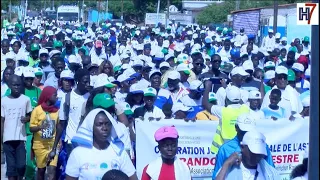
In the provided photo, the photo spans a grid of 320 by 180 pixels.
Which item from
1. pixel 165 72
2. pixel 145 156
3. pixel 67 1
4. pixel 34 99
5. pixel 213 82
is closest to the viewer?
pixel 145 156

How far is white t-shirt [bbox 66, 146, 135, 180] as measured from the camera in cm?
627

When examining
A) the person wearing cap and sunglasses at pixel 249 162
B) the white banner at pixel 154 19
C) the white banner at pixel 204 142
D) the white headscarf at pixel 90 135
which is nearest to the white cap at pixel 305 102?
the white banner at pixel 204 142

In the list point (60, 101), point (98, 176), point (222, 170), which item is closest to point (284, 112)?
point (60, 101)

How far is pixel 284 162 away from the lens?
9734mm

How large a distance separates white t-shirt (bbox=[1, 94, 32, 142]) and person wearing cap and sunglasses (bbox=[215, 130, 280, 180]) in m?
4.28

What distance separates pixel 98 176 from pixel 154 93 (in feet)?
12.9

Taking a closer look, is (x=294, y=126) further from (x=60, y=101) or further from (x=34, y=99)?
(x=34, y=99)

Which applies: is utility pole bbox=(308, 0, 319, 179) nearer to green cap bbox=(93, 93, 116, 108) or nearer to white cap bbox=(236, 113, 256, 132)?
white cap bbox=(236, 113, 256, 132)

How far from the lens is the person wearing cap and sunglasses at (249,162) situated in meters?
6.36

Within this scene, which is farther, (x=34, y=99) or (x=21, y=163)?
(x=34, y=99)

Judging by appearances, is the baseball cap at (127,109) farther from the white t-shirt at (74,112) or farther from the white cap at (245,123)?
the white cap at (245,123)

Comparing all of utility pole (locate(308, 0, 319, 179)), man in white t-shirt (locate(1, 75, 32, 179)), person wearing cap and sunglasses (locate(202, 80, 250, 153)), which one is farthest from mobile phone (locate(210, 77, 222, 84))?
utility pole (locate(308, 0, 319, 179))

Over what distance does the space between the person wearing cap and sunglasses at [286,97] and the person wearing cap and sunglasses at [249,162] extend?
392cm

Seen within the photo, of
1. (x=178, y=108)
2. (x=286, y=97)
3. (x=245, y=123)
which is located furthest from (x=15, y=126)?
(x=245, y=123)
